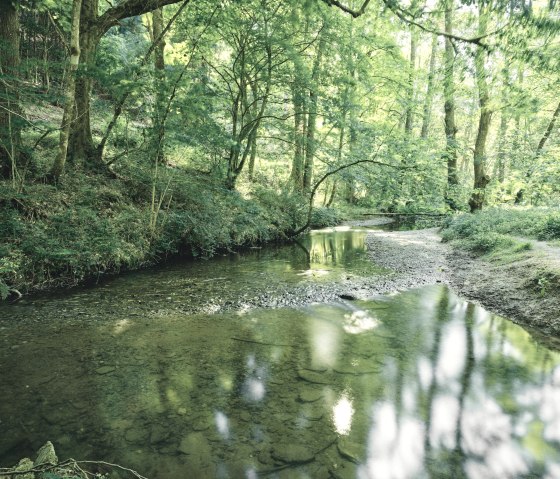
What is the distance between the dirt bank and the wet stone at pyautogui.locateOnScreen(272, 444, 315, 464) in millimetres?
4693

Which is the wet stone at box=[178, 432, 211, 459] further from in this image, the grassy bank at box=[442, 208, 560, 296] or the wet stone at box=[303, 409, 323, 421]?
the grassy bank at box=[442, 208, 560, 296]

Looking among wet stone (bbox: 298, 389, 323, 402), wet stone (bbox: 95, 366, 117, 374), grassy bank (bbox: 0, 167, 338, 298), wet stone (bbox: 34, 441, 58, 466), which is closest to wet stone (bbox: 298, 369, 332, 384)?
wet stone (bbox: 298, 389, 323, 402)

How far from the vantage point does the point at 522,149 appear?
18.9m

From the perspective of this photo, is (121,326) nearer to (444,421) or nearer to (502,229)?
(444,421)

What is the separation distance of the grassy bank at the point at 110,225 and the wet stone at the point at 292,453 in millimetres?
5248

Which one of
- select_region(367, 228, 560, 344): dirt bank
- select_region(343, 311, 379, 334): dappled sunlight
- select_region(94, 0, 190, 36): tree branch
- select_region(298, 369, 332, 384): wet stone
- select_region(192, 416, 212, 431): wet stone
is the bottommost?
select_region(192, 416, 212, 431): wet stone

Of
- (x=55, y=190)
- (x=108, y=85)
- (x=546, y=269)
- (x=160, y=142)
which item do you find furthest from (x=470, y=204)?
(x=55, y=190)

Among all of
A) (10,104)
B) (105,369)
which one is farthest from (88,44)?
(105,369)

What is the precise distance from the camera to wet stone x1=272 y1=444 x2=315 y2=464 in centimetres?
289

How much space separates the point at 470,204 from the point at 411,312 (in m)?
11.8

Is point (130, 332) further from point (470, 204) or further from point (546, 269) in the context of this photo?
point (470, 204)

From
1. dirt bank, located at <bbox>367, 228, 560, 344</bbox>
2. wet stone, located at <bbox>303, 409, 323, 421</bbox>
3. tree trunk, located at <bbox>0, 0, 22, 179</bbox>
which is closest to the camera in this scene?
wet stone, located at <bbox>303, 409, 323, 421</bbox>

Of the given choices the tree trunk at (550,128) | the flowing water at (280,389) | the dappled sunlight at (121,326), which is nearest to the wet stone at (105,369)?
the flowing water at (280,389)

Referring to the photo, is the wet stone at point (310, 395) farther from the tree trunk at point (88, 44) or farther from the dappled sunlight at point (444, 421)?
the tree trunk at point (88, 44)
